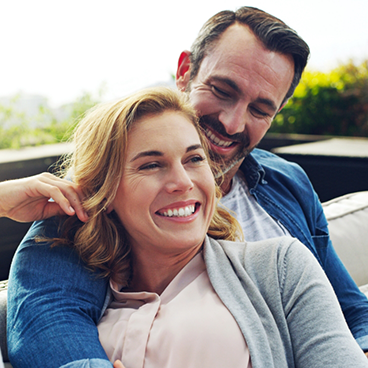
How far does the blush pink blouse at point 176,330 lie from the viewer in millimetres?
1073

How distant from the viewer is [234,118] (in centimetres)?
184

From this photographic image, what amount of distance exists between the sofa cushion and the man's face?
0.78 metres

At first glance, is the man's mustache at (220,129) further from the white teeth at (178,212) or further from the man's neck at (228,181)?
the white teeth at (178,212)

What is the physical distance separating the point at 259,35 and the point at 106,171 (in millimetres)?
1019

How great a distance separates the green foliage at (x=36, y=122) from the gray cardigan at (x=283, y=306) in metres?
4.32

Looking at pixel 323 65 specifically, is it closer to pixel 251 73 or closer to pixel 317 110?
pixel 317 110

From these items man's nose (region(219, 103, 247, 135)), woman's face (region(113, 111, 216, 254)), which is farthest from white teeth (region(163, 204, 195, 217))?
man's nose (region(219, 103, 247, 135))

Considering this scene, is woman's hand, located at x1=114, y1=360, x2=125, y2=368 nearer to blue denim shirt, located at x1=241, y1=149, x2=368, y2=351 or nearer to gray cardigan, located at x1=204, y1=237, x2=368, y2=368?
gray cardigan, located at x1=204, y1=237, x2=368, y2=368

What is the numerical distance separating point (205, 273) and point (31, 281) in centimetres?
54

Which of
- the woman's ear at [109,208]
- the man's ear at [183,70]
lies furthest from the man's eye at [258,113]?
the woman's ear at [109,208]

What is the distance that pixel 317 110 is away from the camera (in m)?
6.60

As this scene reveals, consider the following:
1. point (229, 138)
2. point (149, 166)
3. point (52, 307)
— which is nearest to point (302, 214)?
point (229, 138)

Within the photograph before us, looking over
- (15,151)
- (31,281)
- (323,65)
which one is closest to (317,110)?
(323,65)

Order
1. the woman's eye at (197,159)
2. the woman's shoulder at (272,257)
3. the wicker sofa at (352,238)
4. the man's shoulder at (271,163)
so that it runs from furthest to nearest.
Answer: the wicker sofa at (352,238)
the man's shoulder at (271,163)
the woman's eye at (197,159)
the woman's shoulder at (272,257)
